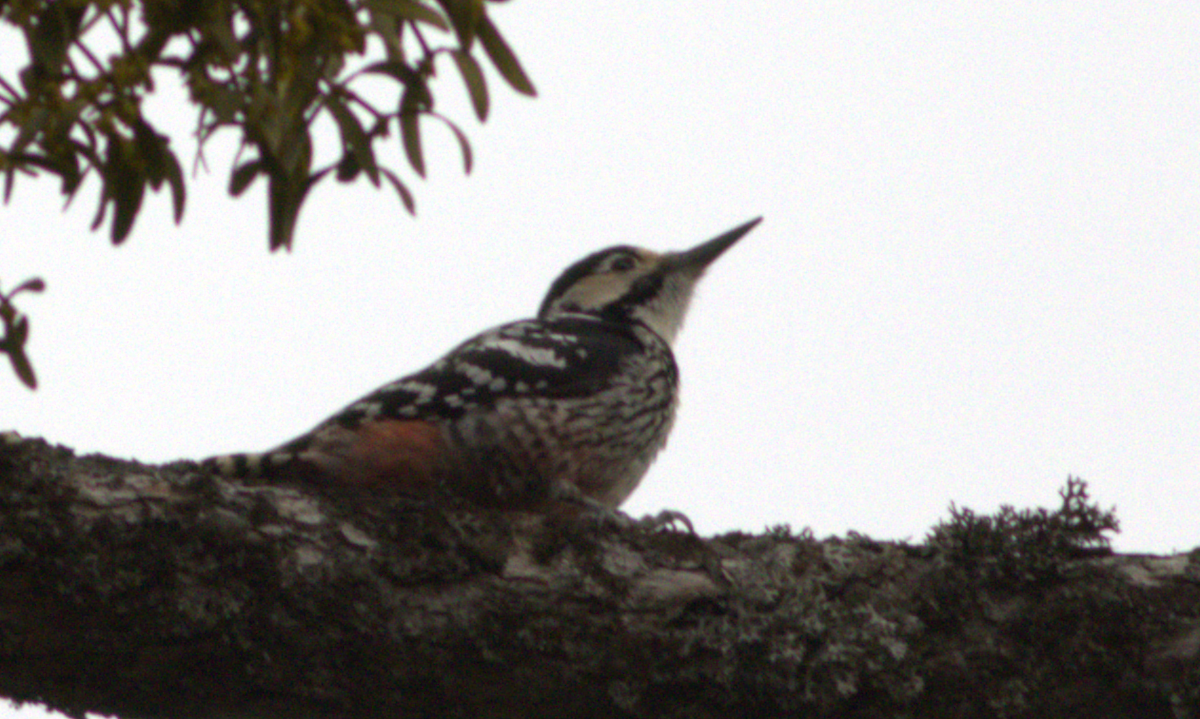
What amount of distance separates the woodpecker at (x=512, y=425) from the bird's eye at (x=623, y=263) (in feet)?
2.16

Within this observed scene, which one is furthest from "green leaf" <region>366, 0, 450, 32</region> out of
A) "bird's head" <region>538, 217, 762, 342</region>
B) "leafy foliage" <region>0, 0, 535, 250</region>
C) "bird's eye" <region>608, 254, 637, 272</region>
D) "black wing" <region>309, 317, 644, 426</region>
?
"bird's eye" <region>608, 254, 637, 272</region>

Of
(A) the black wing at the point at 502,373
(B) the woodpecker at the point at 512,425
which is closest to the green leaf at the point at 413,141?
(B) the woodpecker at the point at 512,425

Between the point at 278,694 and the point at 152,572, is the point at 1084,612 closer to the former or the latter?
the point at 278,694

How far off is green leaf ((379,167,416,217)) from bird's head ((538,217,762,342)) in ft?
9.70

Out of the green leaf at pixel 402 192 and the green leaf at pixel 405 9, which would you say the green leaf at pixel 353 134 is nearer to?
the green leaf at pixel 402 192

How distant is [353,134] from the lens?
10.4 feet

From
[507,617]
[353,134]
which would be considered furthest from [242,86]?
[507,617]

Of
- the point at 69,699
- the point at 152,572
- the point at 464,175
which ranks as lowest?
the point at 69,699

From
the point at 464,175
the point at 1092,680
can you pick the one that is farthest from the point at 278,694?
the point at 1092,680

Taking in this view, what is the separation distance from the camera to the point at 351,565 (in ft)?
11.2

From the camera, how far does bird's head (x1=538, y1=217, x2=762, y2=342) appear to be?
6.29 m

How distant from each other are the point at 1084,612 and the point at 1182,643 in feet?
0.57

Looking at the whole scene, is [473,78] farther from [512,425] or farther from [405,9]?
[512,425]

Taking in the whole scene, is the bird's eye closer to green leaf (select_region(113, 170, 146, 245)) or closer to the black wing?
the black wing
